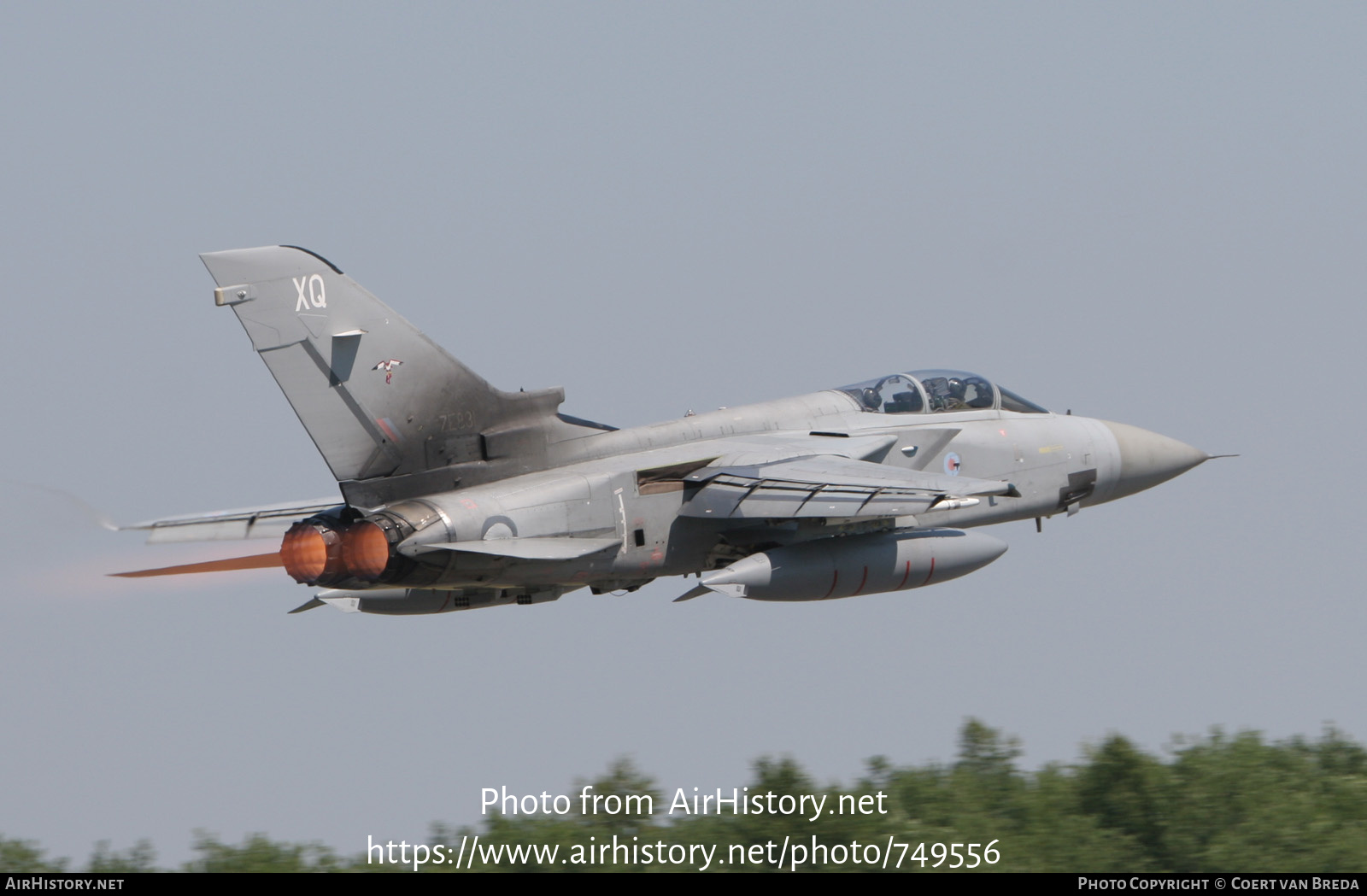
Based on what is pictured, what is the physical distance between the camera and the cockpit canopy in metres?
18.1

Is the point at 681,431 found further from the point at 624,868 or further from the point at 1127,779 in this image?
the point at 1127,779

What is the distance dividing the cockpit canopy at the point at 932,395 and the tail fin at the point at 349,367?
4957 millimetres

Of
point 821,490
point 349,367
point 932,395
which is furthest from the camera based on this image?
point 932,395

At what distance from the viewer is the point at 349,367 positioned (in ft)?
47.0

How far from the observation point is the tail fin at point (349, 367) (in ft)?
46.2

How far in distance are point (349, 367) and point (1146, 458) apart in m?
9.91

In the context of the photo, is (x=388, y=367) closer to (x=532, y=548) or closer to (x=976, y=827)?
(x=532, y=548)

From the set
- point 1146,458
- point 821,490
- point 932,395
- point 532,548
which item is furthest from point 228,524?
point 1146,458

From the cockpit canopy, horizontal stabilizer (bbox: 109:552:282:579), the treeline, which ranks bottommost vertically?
the treeline

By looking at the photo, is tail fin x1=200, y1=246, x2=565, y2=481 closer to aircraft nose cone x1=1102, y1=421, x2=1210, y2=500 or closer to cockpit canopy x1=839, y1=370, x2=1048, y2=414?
cockpit canopy x1=839, y1=370, x2=1048, y2=414

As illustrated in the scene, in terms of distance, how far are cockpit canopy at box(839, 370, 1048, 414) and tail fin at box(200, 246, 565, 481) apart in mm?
4957

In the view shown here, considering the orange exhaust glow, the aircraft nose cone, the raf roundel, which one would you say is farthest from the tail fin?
the aircraft nose cone

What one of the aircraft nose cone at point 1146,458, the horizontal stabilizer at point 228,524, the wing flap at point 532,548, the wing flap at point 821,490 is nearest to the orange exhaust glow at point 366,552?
the wing flap at point 532,548
